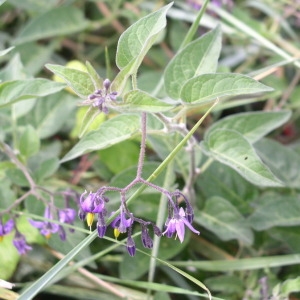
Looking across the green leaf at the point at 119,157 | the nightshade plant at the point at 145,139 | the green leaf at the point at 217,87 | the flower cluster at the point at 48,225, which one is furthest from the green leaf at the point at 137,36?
the green leaf at the point at 119,157

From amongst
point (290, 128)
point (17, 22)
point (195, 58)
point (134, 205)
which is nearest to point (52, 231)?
point (134, 205)

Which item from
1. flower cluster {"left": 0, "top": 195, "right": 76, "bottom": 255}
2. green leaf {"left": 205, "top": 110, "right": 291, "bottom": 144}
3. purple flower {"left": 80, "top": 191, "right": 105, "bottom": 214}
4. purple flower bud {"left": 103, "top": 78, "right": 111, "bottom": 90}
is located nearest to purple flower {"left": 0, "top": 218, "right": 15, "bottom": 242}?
flower cluster {"left": 0, "top": 195, "right": 76, "bottom": 255}

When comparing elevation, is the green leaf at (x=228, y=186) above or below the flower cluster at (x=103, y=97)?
below

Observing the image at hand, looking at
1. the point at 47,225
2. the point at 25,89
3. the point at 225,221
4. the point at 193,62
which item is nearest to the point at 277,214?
the point at 225,221

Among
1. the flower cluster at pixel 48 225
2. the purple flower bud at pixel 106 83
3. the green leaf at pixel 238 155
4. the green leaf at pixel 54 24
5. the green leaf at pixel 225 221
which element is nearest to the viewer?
the purple flower bud at pixel 106 83

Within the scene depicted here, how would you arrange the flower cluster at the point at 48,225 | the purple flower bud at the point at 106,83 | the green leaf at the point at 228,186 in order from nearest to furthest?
the purple flower bud at the point at 106,83
the flower cluster at the point at 48,225
the green leaf at the point at 228,186

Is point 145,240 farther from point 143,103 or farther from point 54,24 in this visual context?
point 54,24

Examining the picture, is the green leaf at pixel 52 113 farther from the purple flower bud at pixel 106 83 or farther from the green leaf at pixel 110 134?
the purple flower bud at pixel 106 83

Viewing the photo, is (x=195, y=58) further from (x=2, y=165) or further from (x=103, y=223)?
(x=2, y=165)
